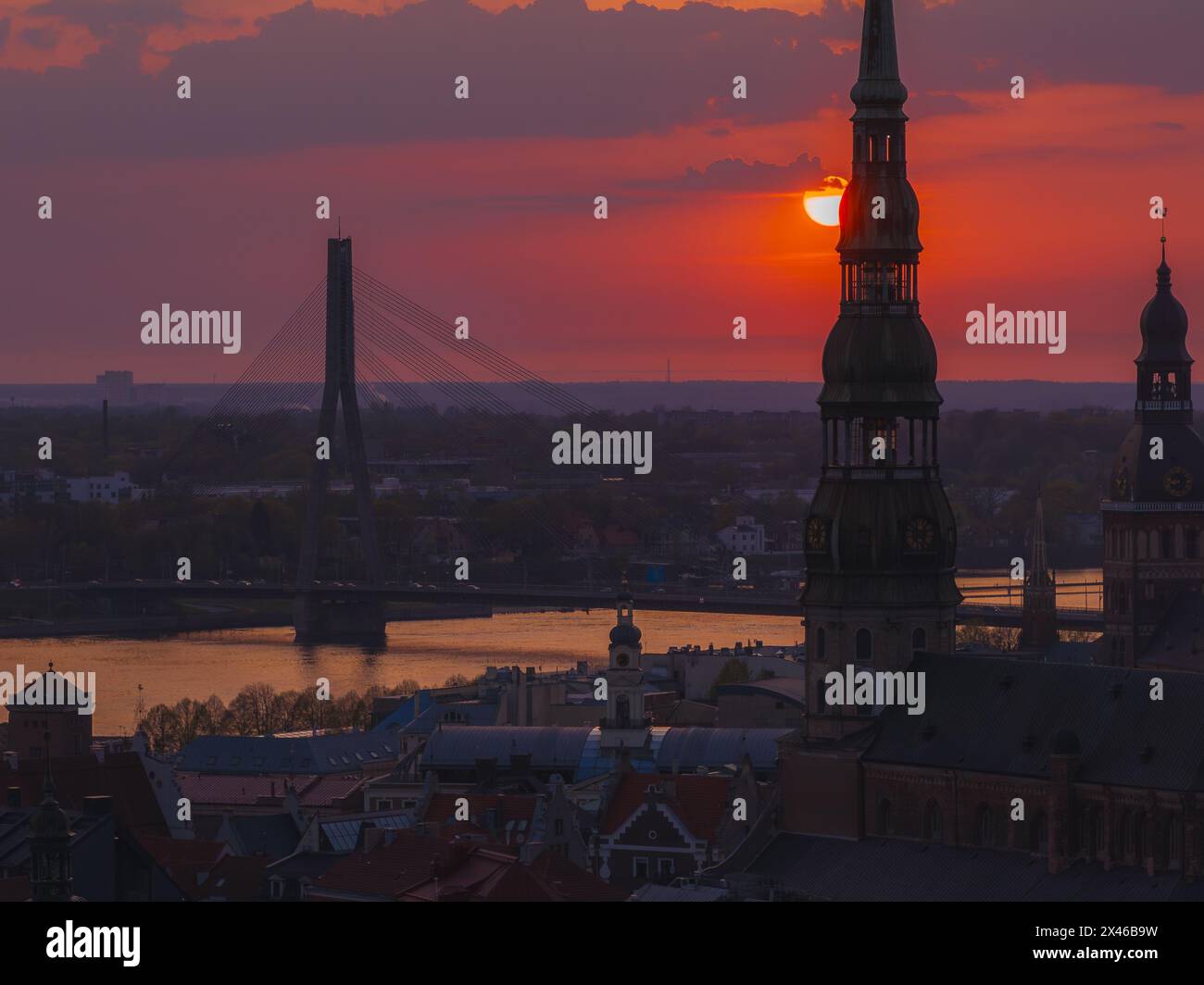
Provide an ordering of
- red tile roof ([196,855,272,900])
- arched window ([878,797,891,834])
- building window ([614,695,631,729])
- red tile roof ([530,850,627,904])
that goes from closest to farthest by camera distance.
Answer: red tile roof ([530,850,627,904]), arched window ([878,797,891,834]), red tile roof ([196,855,272,900]), building window ([614,695,631,729])

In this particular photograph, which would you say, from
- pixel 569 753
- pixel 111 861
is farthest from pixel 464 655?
pixel 111 861

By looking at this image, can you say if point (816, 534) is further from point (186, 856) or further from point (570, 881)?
point (186, 856)
